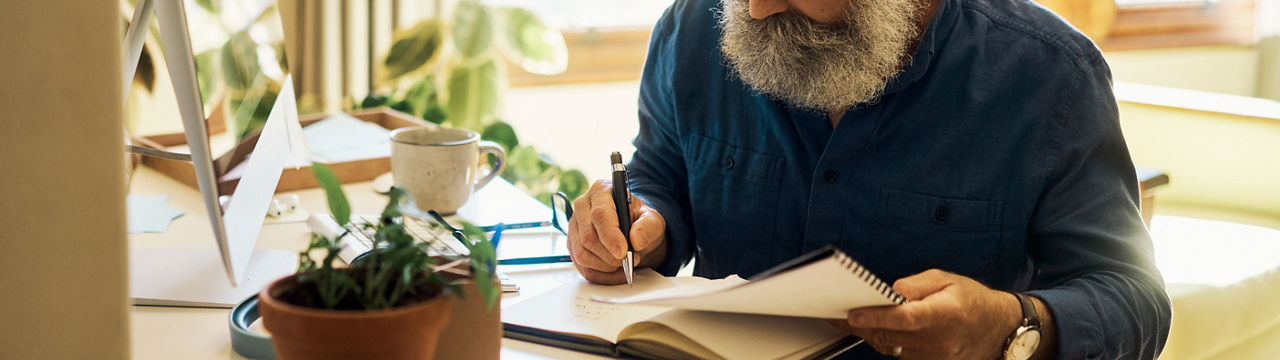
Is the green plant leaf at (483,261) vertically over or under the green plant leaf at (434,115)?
over

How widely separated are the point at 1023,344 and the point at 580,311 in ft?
1.29

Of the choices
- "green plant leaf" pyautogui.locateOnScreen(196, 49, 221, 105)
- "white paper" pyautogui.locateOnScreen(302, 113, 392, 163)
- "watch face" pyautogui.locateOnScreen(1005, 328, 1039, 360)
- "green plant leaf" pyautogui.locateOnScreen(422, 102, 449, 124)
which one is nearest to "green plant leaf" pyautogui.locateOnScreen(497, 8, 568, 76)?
"green plant leaf" pyautogui.locateOnScreen(422, 102, 449, 124)

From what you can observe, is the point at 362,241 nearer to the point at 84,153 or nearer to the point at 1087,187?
the point at 84,153

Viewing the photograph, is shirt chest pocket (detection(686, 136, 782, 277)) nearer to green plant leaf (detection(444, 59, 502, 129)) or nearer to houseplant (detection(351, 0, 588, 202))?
houseplant (detection(351, 0, 588, 202))

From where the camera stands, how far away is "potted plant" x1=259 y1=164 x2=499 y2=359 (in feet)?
1.79

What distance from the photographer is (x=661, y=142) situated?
1334 millimetres

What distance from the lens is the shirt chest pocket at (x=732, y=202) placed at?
4.01ft

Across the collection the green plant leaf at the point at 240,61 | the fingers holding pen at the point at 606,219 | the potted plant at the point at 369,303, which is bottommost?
the fingers holding pen at the point at 606,219

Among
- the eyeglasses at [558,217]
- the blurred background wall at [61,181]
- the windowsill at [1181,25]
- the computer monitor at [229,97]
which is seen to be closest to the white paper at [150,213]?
the computer monitor at [229,97]

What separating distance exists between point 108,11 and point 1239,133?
2.32m

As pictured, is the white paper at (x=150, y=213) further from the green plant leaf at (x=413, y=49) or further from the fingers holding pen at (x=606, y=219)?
the green plant leaf at (x=413, y=49)

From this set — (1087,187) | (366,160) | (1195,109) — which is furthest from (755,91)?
(1195,109)

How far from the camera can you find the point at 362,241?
1.10 meters

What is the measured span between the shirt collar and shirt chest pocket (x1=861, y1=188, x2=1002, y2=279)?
12cm
